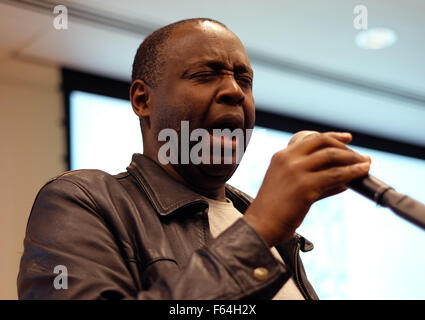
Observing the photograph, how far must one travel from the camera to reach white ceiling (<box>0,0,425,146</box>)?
3137mm

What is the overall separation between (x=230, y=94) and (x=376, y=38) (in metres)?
2.63

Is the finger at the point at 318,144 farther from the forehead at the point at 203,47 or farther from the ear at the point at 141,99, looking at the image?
the ear at the point at 141,99

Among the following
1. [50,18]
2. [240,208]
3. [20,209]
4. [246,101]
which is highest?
[50,18]

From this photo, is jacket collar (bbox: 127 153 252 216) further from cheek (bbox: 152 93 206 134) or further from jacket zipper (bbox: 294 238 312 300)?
jacket zipper (bbox: 294 238 312 300)

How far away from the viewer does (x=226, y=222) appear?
1196mm

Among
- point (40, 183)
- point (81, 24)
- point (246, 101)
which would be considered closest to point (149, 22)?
point (81, 24)

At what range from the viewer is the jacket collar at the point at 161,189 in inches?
43.4

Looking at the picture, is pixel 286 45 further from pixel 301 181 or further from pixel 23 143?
pixel 301 181

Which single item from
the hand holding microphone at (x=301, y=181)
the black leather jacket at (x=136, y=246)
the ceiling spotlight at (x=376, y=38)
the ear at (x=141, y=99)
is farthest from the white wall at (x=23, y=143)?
the hand holding microphone at (x=301, y=181)

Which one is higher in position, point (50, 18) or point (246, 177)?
point (50, 18)

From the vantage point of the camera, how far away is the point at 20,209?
3.34 meters

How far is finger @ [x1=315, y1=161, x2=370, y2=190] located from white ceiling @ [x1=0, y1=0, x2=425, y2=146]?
2.40m
